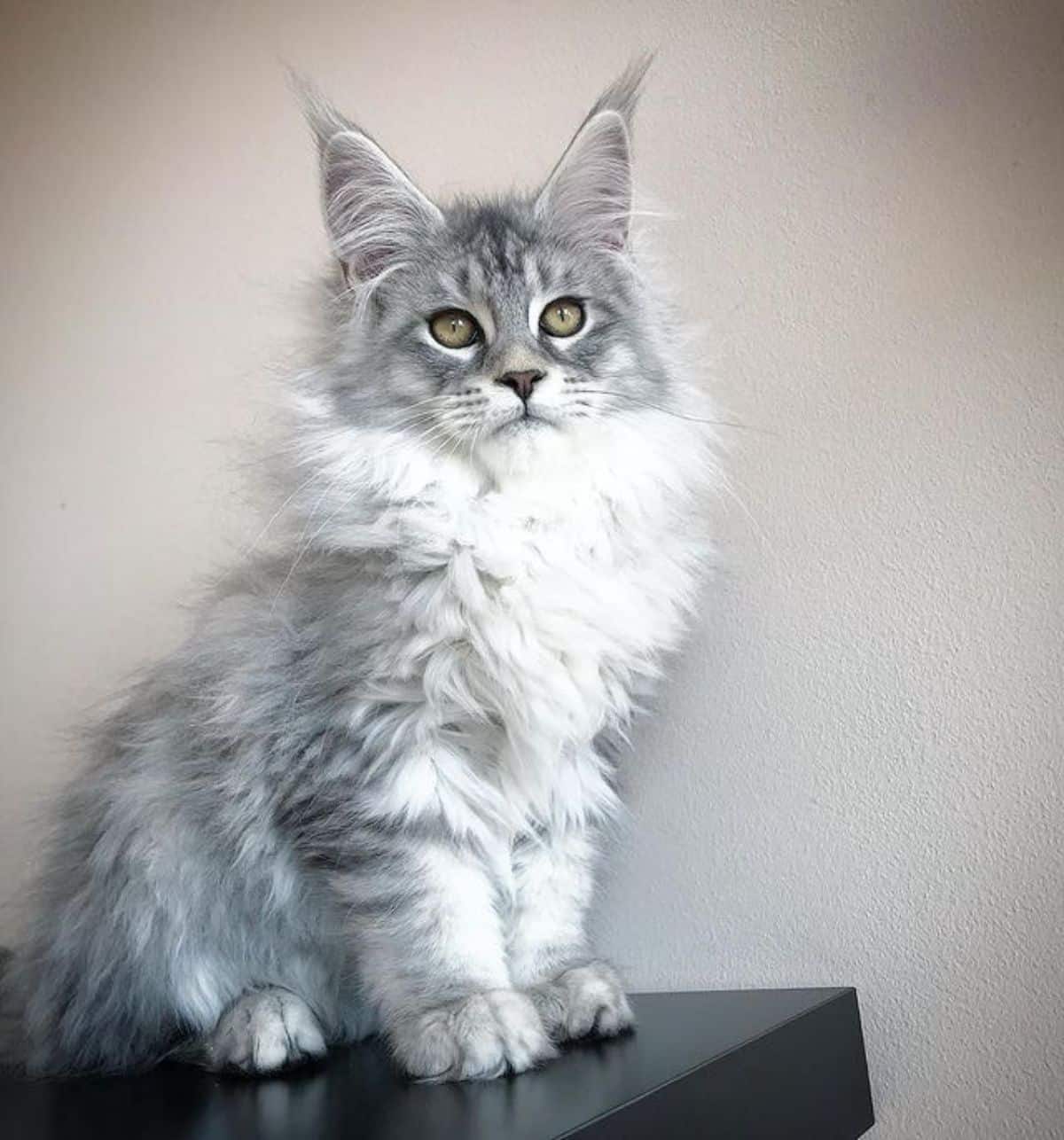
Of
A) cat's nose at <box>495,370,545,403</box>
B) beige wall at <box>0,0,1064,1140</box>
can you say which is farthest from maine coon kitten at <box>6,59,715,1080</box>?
beige wall at <box>0,0,1064,1140</box>

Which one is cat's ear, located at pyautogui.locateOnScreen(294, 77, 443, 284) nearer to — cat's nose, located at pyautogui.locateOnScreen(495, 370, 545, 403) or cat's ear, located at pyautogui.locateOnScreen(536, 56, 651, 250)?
cat's ear, located at pyautogui.locateOnScreen(536, 56, 651, 250)

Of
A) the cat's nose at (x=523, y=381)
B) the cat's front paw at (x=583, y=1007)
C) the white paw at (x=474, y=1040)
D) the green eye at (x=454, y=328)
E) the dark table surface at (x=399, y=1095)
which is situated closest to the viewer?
the dark table surface at (x=399, y=1095)

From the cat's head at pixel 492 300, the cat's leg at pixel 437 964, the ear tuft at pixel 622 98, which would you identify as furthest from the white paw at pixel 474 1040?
the ear tuft at pixel 622 98

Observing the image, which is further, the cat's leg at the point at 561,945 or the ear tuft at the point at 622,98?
the ear tuft at the point at 622,98

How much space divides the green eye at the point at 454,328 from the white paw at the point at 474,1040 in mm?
742

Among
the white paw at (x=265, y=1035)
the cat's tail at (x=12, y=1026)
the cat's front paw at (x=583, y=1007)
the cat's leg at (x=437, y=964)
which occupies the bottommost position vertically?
the cat's tail at (x=12, y=1026)

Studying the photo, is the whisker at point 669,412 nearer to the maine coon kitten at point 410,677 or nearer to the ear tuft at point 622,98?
the maine coon kitten at point 410,677

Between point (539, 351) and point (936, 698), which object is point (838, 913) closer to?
point (936, 698)

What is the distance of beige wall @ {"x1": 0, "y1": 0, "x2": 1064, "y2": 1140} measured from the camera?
1.32 metres

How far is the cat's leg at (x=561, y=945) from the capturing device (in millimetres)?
1227

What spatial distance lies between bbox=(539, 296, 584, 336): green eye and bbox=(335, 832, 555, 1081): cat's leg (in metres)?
0.61

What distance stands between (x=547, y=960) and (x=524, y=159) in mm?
1182

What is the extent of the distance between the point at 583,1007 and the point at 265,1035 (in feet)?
1.11

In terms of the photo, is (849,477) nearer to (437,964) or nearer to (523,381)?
(523,381)
